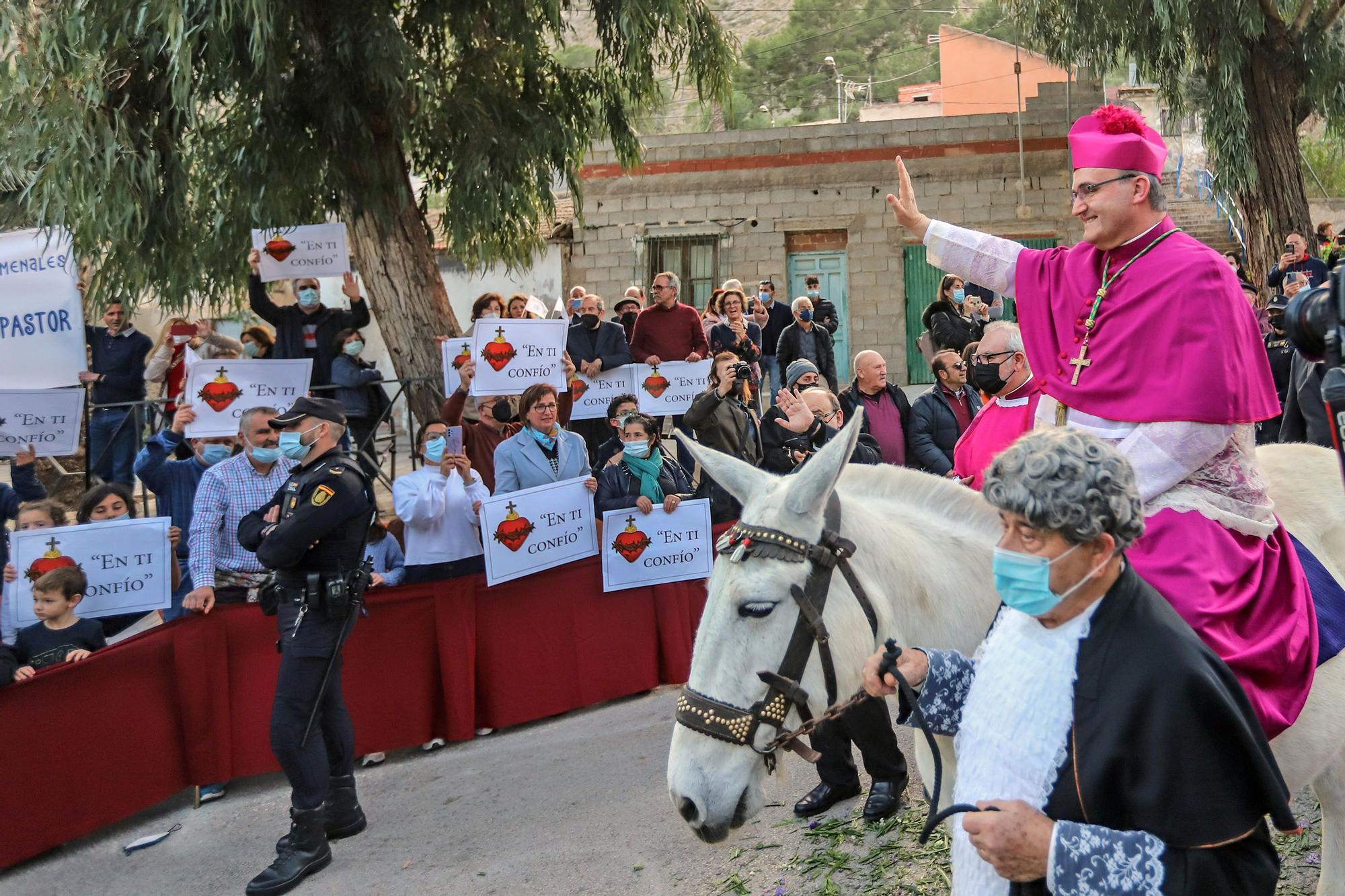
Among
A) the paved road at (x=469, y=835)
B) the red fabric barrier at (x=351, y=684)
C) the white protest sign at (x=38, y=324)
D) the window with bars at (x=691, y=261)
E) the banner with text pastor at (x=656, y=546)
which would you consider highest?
the window with bars at (x=691, y=261)

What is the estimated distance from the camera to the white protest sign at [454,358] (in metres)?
8.19

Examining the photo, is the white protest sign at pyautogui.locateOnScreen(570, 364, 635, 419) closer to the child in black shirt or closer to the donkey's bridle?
the child in black shirt

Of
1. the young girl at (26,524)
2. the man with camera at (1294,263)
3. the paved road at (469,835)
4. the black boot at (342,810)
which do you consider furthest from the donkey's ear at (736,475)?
the man with camera at (1294,263)

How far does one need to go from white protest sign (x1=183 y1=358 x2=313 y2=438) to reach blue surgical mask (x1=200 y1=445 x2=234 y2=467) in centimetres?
22

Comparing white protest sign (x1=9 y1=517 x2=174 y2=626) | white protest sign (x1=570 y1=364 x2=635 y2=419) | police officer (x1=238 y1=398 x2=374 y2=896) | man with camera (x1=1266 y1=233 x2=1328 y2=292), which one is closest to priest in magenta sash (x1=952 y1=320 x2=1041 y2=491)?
police officer (x1=238 y1=398 x2=374 y2=896)

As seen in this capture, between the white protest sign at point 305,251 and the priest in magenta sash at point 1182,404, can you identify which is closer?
the priest in magenta sash at point 1182,404

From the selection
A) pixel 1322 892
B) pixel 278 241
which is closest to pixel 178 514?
pixel 278 241

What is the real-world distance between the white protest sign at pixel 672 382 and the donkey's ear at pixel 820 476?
6.14m

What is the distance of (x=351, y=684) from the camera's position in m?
6.64

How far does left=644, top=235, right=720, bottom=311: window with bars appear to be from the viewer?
22.9 metres

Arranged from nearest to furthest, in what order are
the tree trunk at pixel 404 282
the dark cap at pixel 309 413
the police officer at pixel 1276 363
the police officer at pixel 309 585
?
the police officer at pixel 309 585 → the dark cap at pixel 309 413 → the police officer at pixel 1276 363 → the tree trunk at pixel 404 282

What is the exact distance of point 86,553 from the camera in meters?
6.01

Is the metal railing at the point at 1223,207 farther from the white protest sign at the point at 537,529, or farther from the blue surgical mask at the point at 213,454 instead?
the blue surgical mask at the point at 213,454

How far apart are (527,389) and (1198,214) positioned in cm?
2147
